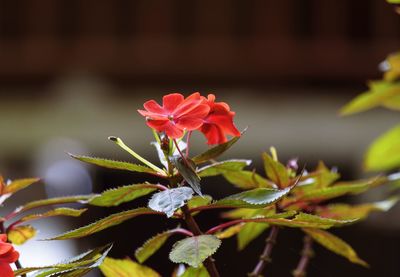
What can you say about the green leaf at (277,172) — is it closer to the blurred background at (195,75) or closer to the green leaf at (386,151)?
the green leaf at (386,151)

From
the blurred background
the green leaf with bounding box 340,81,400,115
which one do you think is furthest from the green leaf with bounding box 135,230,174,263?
the blurred background

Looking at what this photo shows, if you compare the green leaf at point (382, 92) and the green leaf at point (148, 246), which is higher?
the green leaf at point (382, 92)

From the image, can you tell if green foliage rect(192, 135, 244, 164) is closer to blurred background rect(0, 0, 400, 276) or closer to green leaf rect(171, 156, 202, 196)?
green leaf rect(171, 156, 202, 196)

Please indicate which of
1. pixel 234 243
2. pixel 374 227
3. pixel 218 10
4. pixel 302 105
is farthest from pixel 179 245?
pixel 302 105

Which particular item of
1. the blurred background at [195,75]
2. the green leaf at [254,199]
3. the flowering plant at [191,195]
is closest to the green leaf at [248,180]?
the flowering plant at [191,195]

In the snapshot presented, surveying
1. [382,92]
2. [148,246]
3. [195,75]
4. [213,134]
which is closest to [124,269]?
[148,246]

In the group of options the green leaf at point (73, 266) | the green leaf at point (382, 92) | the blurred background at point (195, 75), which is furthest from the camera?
the blurred background at point (195, 75)
